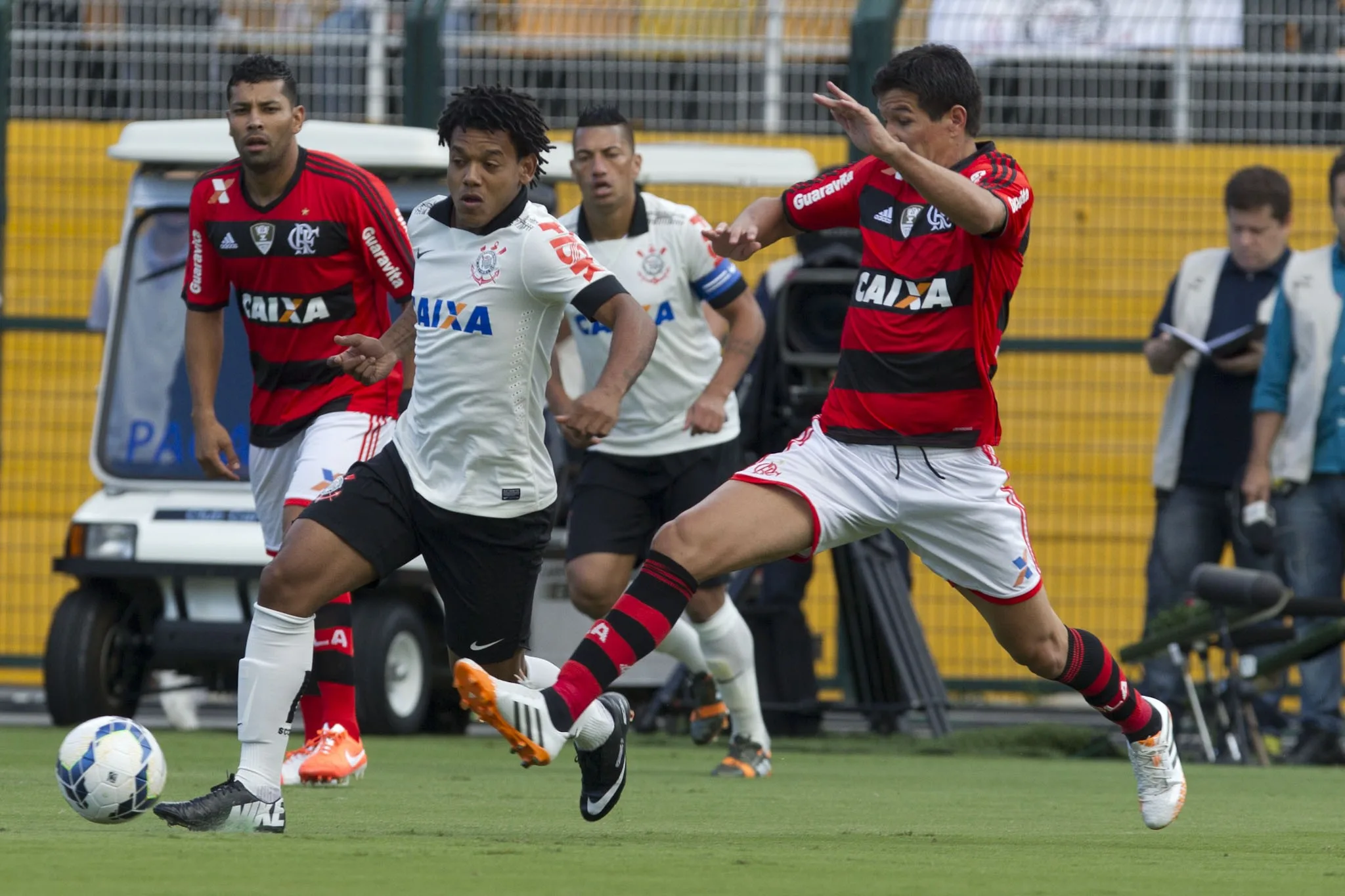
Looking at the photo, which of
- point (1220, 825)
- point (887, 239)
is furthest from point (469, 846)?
point (1220, 825)

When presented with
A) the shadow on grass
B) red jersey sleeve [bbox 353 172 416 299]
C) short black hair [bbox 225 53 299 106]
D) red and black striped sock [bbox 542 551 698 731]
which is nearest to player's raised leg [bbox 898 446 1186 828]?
red and black striped sock [bbox 542 551 698 731]

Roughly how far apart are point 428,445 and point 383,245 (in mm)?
1784

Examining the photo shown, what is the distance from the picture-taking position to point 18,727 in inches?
425

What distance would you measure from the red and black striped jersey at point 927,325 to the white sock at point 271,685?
1575 mm

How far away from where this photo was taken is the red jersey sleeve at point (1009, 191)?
5.93 metres

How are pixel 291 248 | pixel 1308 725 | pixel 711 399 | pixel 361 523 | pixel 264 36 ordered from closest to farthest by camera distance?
1. pixel 361 523
2. pixel 291 248
3. pixel 711 399
4. pixel 1308 725
5. pixel 264 36

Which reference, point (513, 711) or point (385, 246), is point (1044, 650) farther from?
point (385, 246)

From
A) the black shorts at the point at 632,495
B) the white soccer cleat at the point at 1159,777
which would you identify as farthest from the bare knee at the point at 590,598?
the white soccer cleat at the point at 1159,777

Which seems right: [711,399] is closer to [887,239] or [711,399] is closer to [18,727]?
[887,239]

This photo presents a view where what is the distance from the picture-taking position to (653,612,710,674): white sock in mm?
9211

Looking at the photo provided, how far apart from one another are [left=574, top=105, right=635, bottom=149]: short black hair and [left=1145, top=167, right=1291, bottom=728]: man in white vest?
3075 mm

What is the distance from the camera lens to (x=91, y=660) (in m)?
10.3

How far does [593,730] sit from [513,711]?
1.59 ft

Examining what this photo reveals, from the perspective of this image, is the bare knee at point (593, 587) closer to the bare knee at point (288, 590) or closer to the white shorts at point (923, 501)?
the white shorts at point (923, 501)
